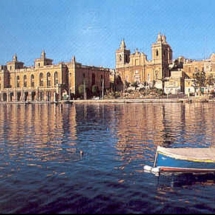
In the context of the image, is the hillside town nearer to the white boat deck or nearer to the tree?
the tree

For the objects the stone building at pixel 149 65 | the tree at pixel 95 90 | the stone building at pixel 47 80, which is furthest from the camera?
the tree at pixel 95 90

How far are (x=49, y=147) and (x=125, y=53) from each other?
14092 cm

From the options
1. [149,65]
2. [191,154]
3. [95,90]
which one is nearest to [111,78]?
[95,90]

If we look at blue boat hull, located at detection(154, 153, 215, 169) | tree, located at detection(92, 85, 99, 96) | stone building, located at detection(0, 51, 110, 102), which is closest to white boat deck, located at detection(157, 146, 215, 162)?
blue boat hull, located at detection(154, 153, 215, 169)

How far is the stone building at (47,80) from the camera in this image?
14538 cm

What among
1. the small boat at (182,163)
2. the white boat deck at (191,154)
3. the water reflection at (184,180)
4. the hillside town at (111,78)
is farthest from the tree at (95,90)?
the water reflection at (184,180)

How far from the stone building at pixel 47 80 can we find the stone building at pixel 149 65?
9244mm

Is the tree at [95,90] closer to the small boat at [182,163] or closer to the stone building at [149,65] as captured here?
the stone building at [149,65]

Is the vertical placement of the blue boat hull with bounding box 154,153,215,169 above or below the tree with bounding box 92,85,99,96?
below

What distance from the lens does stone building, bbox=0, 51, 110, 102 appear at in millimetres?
145375

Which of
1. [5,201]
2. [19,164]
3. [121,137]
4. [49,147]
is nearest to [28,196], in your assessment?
[5,201]

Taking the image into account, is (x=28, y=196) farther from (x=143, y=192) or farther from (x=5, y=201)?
(x=143, y=192)

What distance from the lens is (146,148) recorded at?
27141 mm

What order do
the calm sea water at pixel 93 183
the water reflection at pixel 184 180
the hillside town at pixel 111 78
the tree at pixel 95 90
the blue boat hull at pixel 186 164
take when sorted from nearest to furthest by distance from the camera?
the calm sea water at pixel 93 183
the water reflection at pixel 184 180
the blue boat hull at pixel 186 164
the hillside town at pixel 111 78
the tree at pixel 95 90
